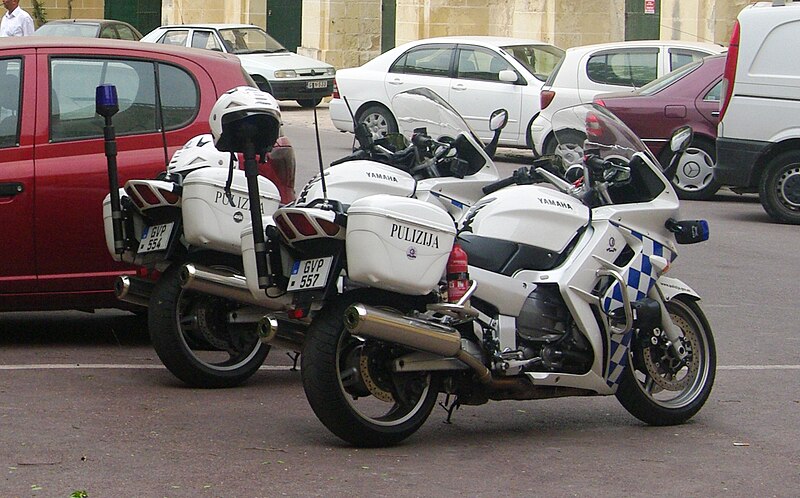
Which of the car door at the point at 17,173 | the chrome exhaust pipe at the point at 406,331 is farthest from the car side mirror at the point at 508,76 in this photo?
the chrome exhaust pipe at the point at 406,331

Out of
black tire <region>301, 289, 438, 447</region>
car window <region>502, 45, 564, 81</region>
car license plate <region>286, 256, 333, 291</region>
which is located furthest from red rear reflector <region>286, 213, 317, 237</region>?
car window <region>502, 45, 564, 81</region>

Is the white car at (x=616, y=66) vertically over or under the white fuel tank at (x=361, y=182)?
over

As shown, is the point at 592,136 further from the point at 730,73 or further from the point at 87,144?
the point at 730,73

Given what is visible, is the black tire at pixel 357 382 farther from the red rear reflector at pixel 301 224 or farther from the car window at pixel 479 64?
the car window at pixel 479 64

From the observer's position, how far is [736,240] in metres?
13.7

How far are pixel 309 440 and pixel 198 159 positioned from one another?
6.21 ft

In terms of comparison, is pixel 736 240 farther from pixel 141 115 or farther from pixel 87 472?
pixel 87 472

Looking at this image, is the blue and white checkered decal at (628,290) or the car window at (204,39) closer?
the blue and white checkered decal at (628,290)

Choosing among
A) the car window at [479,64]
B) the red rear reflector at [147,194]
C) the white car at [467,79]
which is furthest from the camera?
the car window at [479,64]

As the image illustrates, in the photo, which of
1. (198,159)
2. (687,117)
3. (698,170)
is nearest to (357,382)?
(198,159)

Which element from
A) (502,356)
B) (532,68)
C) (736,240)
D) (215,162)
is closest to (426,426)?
(502,356)

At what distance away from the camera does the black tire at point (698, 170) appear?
16375 millimetres

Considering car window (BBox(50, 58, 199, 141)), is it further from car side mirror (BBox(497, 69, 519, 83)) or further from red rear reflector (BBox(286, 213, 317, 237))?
car side mirror (BBox(497, 69, 519, 83))

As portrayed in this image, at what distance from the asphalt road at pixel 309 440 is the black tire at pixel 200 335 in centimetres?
11
